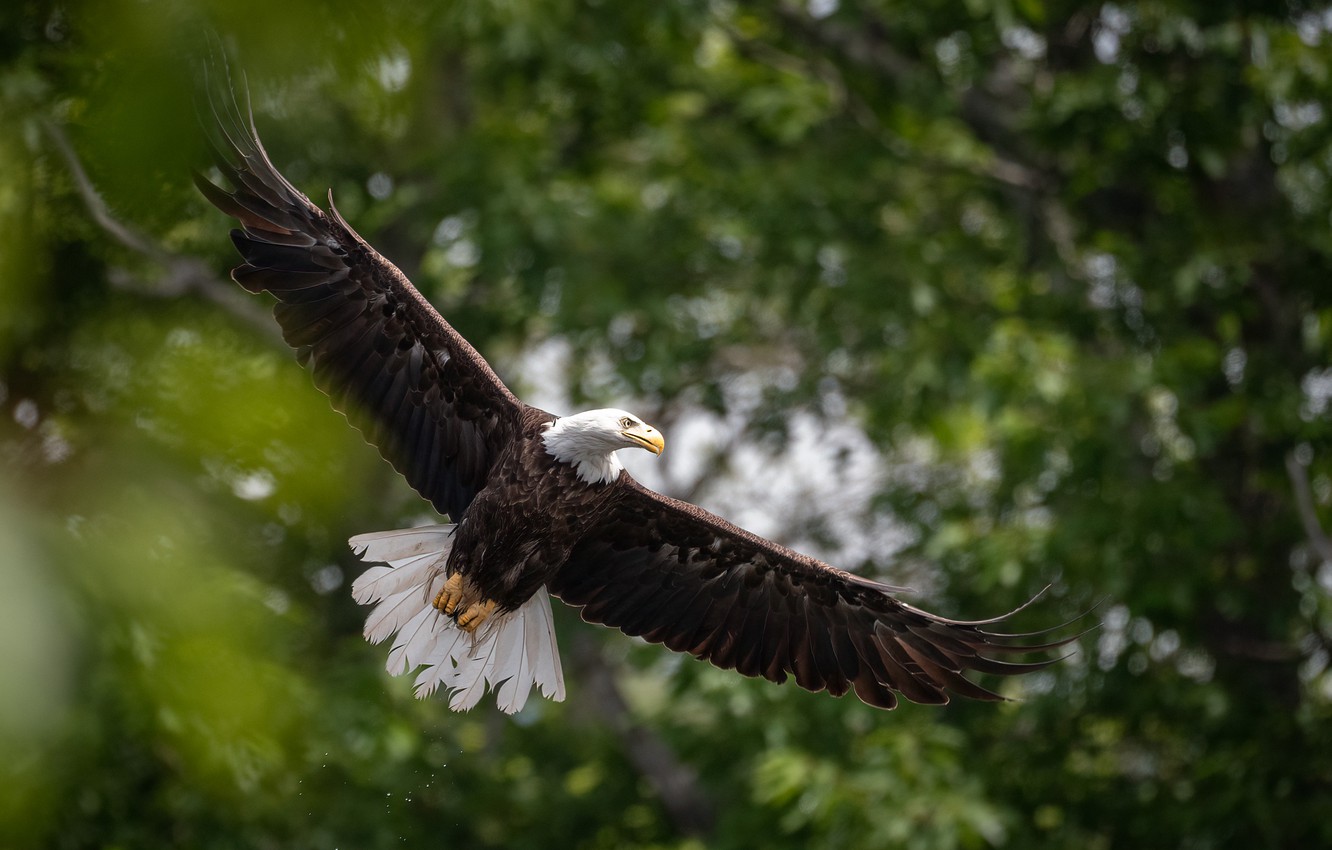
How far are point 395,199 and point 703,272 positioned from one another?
7.43 feet

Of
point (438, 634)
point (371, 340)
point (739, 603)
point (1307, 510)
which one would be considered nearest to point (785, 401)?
point (1307, 510)

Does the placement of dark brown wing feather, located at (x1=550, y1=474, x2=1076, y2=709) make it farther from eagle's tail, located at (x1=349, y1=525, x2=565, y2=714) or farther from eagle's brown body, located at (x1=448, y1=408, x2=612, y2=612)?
eagle's brown body, located at (x1=448, y1=408, x2=612, y2=612)

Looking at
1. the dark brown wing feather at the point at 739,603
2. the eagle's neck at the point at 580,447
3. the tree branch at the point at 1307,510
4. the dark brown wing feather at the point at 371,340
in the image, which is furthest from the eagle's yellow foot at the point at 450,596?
the tree branch at the point at 1307,510

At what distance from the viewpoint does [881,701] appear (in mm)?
5395

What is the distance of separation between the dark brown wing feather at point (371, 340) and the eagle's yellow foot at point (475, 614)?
0.32 meters

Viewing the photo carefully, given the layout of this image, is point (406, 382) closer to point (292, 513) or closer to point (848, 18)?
point (292, 513)

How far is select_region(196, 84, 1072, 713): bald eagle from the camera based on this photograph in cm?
487

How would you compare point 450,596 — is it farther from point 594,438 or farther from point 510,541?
point 594,438

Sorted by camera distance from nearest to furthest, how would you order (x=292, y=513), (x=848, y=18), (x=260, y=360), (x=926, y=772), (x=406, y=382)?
1. (x=406, y=382)
2. (x=260, y=360)
3. (x=926, y=772)
4. (x=292, y=513)
5. (x=848, y=18)

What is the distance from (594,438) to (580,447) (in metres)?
0.05

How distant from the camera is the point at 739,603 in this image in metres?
5.65

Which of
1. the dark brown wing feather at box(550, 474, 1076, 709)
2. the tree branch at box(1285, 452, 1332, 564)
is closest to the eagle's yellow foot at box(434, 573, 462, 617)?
the dark brown wing feather at box(550, 474, 1076, 709)

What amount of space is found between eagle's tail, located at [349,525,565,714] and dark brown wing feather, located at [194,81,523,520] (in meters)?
0.20

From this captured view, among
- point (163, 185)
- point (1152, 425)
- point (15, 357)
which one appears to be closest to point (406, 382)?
point (163, 185)
